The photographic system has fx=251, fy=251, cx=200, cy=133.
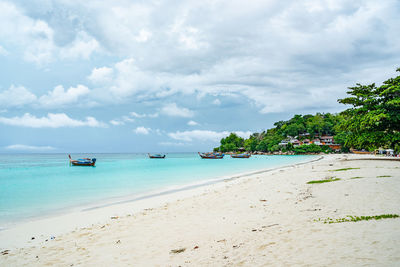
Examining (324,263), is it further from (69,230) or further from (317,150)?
(317,150)

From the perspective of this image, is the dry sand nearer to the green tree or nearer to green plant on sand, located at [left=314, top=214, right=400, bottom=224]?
green plant on sand, located at [left=314, top=214, right=400, bottom=224]

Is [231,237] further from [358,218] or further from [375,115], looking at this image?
[375,115]

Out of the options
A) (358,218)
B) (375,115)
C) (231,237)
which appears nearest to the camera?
(231,237)

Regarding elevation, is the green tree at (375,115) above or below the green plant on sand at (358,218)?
above

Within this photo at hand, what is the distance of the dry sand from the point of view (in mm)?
4449

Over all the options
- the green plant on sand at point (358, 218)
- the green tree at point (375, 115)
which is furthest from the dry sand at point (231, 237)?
the green tree at point (375, 115)

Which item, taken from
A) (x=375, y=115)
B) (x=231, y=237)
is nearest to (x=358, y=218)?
(x=231, y=237)

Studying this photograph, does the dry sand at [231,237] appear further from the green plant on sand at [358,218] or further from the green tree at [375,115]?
the green tree at [375,115]

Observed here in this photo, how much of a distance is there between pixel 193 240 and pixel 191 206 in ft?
Result: 15.0

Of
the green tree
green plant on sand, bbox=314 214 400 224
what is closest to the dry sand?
green plant on sand, bbox=314 214 400 224

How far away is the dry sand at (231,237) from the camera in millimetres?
4449

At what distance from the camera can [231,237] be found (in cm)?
597

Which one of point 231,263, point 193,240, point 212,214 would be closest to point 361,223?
point 231,263

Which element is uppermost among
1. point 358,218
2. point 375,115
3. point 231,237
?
point 375,115
